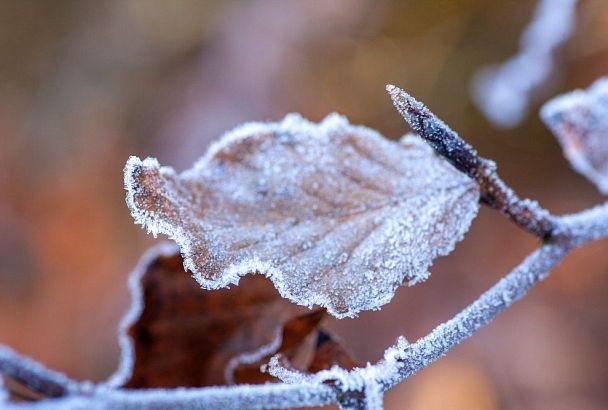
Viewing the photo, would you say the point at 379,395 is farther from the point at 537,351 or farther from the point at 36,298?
the point at 36,298

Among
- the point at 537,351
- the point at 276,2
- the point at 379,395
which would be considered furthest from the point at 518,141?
the point at 379,395

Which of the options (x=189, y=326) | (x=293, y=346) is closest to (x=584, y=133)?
(x=293, y=346)

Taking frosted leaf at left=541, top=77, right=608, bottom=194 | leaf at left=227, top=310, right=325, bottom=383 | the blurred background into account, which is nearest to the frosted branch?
leaf at left=227, top=310, right=325, bottom=383

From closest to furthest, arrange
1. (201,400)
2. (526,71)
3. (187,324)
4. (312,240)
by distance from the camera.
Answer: (201,400) < (312,240) < (187,324) < (526,71)

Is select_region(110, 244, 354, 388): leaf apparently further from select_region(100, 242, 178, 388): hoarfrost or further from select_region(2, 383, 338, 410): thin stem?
select_region(2, 383, 338, 410): thin stem

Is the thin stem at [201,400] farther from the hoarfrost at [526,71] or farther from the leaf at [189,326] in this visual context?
the hoarfrost at [526,71]

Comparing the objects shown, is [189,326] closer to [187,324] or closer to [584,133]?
[187,324]

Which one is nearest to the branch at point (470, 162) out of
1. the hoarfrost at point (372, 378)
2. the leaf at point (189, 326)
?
the hoarfrost at point (372, 378)
